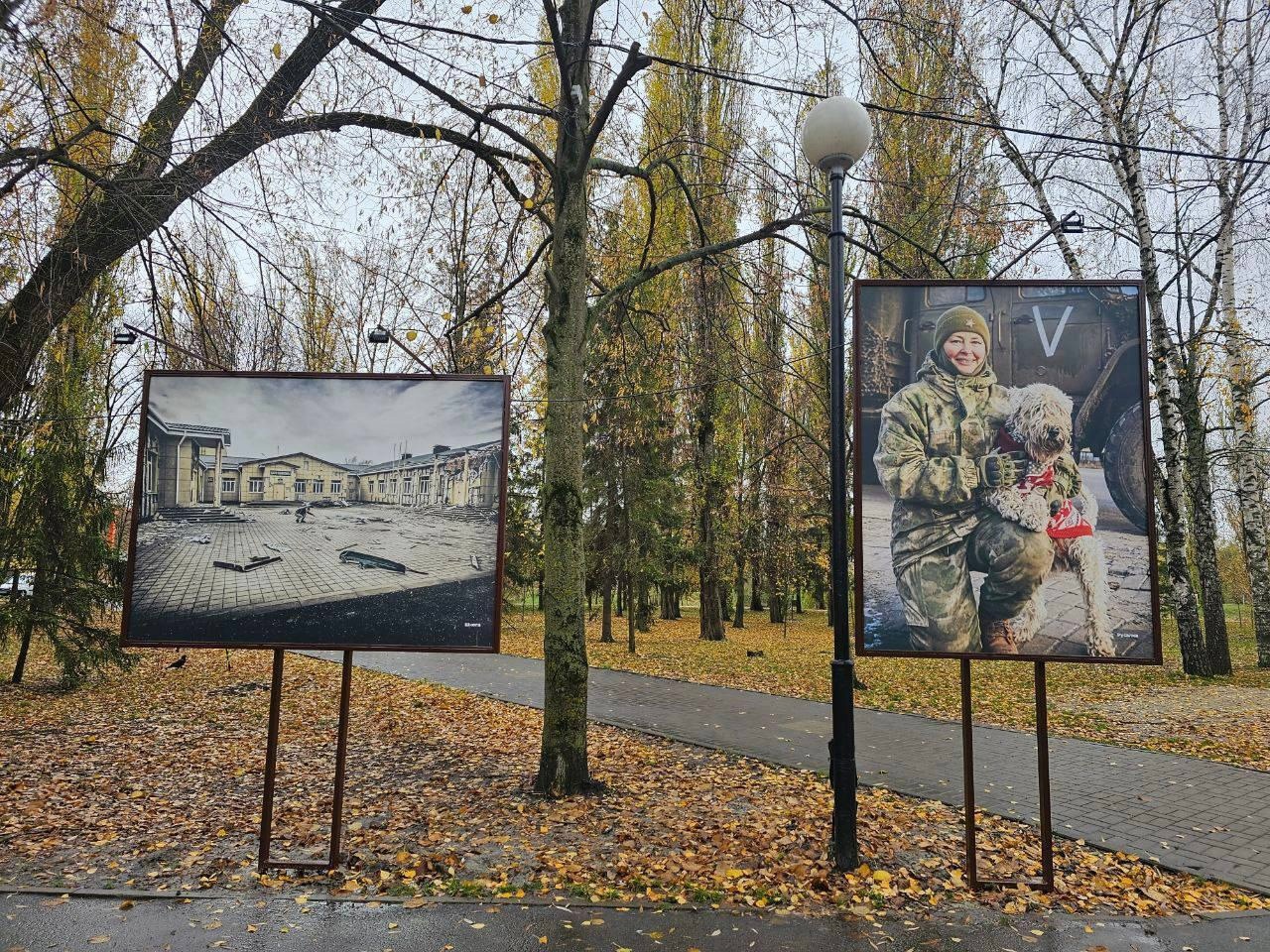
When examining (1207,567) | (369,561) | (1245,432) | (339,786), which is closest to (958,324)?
(369,561)

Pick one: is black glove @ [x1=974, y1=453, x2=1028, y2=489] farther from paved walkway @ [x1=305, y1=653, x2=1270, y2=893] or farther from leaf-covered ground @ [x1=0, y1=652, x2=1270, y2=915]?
paved walkway @ [x1=305, y1=653, x2=1270, y2=893]

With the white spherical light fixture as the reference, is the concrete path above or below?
below

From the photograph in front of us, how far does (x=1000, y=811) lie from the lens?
5.80 m

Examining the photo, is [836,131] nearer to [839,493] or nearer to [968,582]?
[839,493]

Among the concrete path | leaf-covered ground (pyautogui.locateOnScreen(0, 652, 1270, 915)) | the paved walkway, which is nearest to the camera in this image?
the concrete path

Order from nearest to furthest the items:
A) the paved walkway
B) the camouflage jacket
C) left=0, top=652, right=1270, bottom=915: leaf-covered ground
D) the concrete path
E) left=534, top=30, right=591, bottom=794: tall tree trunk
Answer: the concrete path → left=0, top=652, right=1270, bottom=915: leaf-covered ground → the camouflage jacket → the paved walkway → left=534, top=30, right=591, bottom=794: tall tree trunk

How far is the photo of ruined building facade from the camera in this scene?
4.79 metres

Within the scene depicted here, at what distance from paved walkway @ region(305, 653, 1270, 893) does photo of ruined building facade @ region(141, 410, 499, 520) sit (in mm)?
4935

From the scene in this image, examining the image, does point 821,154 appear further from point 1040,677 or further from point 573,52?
point 1040,677

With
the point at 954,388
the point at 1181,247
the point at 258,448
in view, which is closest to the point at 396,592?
the point at 258,448

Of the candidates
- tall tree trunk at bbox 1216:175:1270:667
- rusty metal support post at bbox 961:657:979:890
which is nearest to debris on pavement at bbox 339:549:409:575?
rusty metal support post at bbox 961:657:979:890

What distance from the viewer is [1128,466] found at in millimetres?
4340

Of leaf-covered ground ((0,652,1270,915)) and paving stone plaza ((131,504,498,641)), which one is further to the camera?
paving stone plaza ((131,504,498,641))

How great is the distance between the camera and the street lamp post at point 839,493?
4520mm
